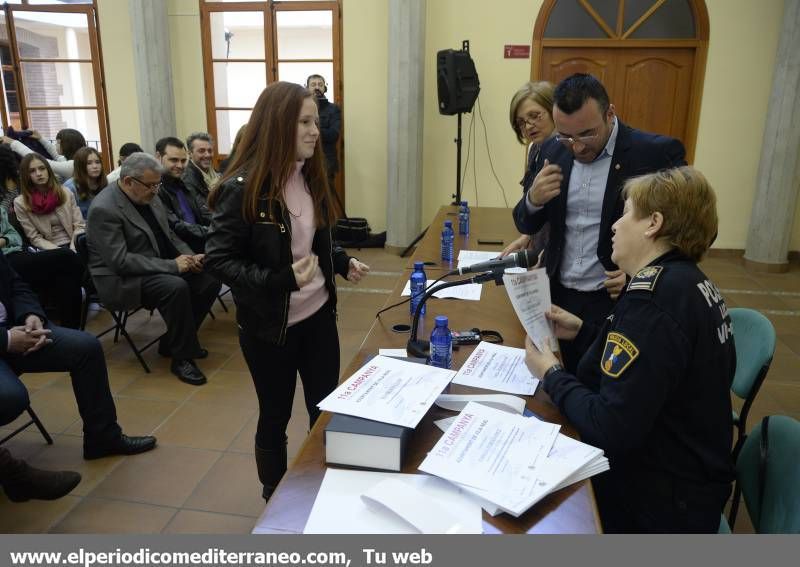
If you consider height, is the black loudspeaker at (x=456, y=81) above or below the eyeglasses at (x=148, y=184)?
above

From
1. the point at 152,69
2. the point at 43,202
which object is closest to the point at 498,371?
the point at 43,202

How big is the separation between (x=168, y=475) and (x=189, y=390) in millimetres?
853

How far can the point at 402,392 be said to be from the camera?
1412mm

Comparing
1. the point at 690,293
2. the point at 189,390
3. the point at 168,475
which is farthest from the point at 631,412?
the point at 189,390

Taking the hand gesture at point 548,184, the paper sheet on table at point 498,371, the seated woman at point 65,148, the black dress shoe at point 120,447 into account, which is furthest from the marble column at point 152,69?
the paper sheet on table at point 498,371

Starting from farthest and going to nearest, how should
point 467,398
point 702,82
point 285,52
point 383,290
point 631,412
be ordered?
point 285,52 → point 702,82 → point 383,290 → point 467,398 → point 631,412

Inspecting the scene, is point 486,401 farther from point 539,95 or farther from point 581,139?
point 539,95

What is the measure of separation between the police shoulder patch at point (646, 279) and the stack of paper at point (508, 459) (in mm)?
Result: 352

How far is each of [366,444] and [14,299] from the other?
2068mm

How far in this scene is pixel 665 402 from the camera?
1.30 m

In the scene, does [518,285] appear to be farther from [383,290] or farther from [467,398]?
[383,290]

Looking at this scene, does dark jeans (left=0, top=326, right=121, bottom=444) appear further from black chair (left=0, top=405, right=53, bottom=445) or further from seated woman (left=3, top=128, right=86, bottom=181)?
seated woman (left=3, top=128, right=86, bottom=181)

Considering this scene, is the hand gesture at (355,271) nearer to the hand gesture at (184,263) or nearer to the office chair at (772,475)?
the office chair at (772,475)

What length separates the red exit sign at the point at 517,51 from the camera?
6.26 meters
